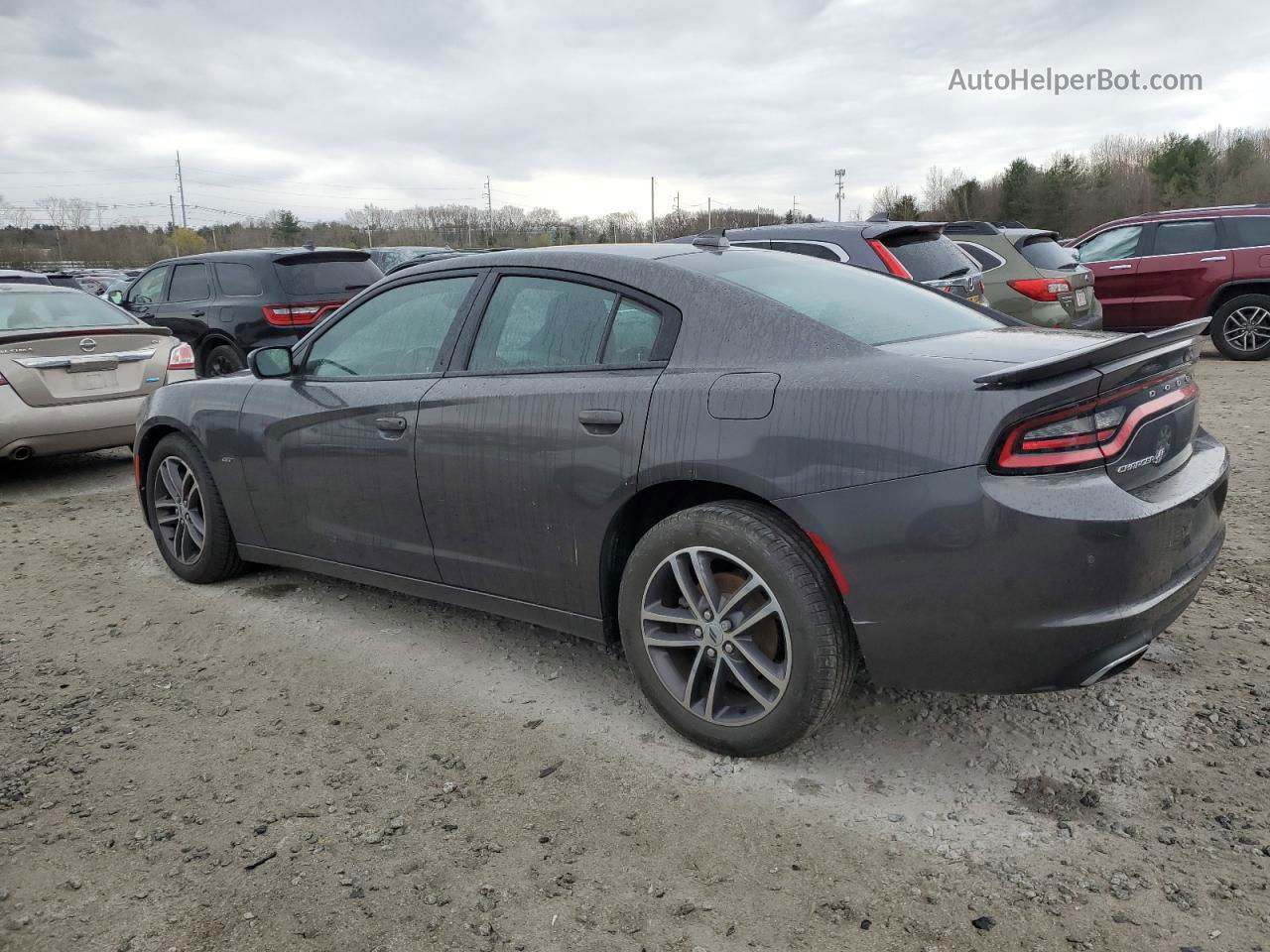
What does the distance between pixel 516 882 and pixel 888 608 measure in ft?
3.78

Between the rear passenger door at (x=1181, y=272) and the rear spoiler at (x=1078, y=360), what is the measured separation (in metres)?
10.2

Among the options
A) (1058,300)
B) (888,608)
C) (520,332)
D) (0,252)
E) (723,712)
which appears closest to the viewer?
(888,608)

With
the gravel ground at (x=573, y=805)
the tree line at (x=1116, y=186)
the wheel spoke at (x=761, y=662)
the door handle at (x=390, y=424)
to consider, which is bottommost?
the gravel ground at (x=573, y=805)

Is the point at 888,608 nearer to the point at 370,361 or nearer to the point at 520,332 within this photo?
the point at 520,332

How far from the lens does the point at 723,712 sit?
2994 mm

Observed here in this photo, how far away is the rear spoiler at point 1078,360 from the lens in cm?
247

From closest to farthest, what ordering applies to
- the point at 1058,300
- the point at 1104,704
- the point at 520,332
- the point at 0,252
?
1. the point at 1104,704
2. the point at 520,332
3. the point at 1058,300
4. the point at 0,252

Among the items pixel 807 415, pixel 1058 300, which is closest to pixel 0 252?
pixel 1058 300

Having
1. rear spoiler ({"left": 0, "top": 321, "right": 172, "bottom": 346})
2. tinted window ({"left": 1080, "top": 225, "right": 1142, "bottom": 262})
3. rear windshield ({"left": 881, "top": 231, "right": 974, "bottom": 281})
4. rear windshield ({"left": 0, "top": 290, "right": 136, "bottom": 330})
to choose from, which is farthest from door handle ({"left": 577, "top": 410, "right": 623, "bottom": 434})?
tinted window ({"left": 1080, "top": 225, "right": 1142, "bottom": 262})

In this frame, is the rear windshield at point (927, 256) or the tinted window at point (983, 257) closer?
the rear windshield at point (927, 256)

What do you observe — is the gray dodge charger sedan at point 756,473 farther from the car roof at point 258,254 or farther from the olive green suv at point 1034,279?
the car roof at point 258,254

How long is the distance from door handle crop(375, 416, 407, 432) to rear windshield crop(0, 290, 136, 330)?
5051 millimetres

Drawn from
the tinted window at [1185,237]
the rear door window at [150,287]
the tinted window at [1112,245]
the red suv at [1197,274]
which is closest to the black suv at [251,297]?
the rear door window at [150,287]

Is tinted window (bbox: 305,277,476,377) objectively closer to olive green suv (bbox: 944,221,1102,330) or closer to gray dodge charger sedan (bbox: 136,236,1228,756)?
gray dodge charger sedan (bbox: 136,236,1228,756)
